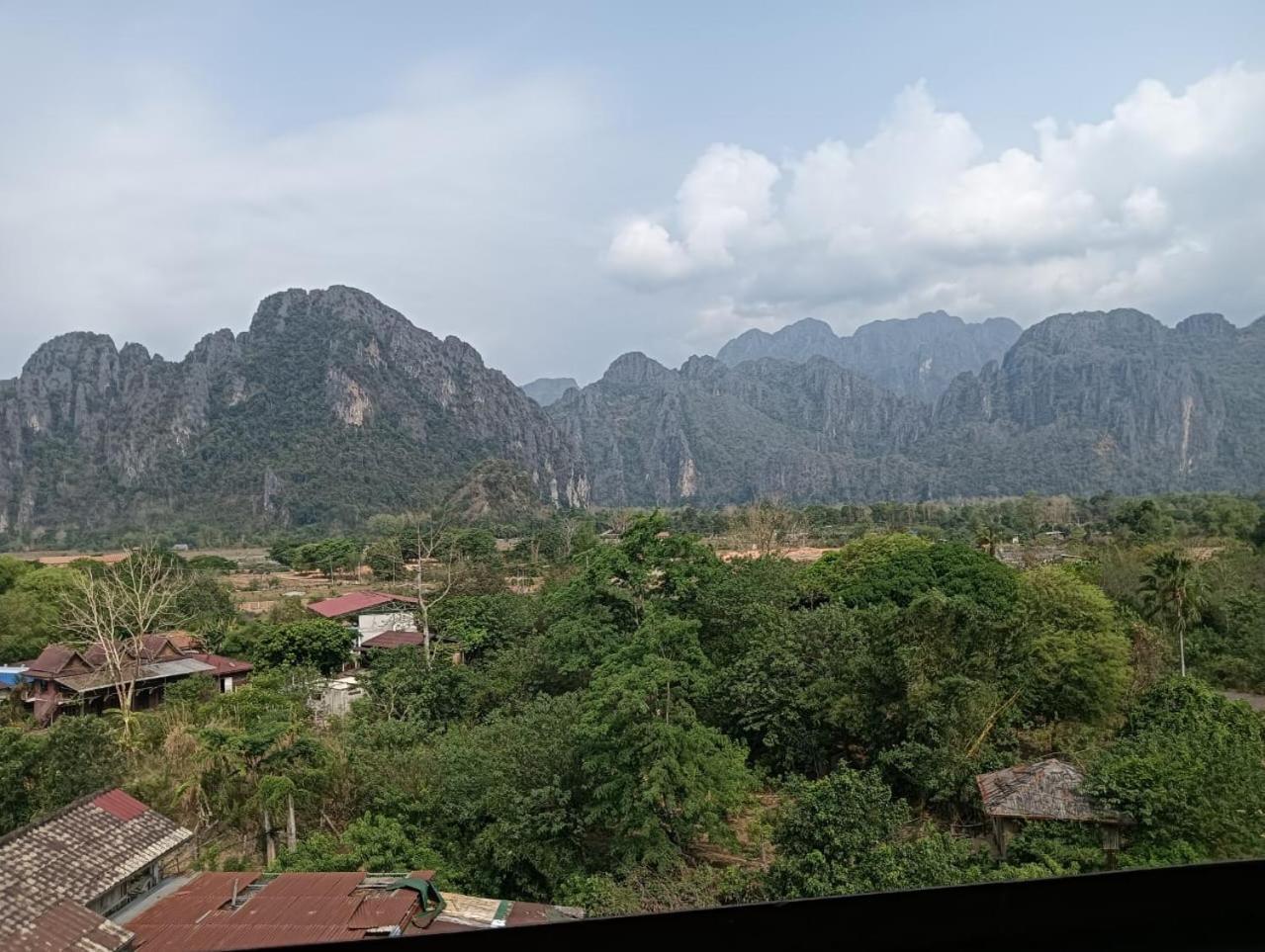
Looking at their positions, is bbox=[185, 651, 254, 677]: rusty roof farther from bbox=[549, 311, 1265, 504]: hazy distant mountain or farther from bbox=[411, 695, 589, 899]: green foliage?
bbox=[549, 311, 1265, 504]: hazy distant mountain

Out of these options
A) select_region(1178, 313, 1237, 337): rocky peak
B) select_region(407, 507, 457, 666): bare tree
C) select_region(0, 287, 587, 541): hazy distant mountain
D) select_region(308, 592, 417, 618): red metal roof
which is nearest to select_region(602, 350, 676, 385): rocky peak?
select_region(0, 287, 587, 541): hazy distant mountain

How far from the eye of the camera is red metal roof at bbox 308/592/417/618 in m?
14.9

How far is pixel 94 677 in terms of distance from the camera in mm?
9438

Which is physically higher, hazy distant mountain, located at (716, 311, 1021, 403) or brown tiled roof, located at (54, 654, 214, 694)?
hazy distant mountain, located at (716, 311, 1021, 403)

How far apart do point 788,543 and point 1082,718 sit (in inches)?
764

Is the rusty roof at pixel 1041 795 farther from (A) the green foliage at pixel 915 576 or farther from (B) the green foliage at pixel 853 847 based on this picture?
(A) the green foliage at pixel 915 576

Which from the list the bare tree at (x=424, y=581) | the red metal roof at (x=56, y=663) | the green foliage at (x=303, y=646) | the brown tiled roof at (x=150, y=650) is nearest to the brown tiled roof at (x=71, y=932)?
the bare tree at (x=424, y=581)

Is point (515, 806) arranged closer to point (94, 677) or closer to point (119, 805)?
point (119, 805)

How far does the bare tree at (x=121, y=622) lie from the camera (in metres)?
8.85

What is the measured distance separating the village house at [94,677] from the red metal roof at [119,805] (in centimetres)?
485

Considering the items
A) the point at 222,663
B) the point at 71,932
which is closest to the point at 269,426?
the point at 222,663

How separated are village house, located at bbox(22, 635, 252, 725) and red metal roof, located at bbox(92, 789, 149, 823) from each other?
15.9ft

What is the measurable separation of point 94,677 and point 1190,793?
10879 millimetres

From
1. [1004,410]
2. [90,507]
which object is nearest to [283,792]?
[90,507]
